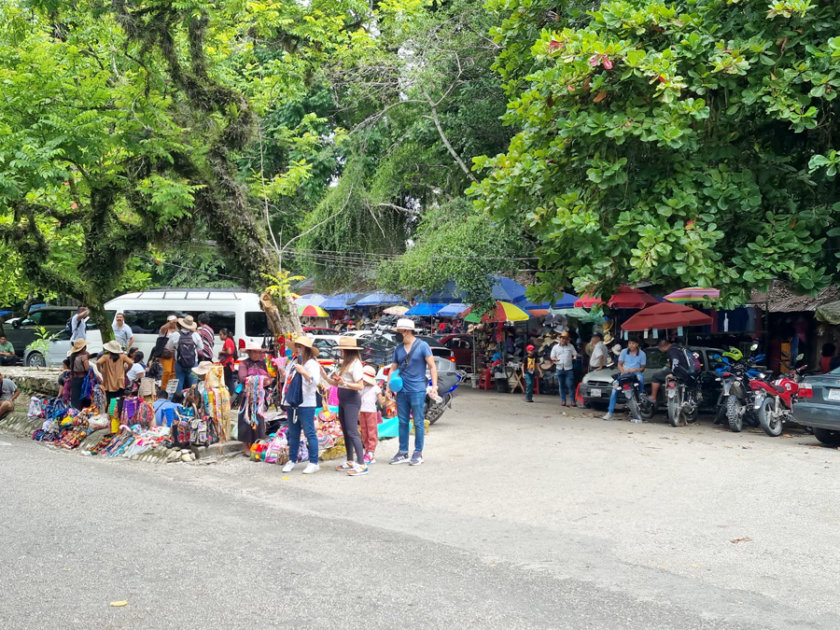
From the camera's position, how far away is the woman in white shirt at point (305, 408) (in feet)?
30.9

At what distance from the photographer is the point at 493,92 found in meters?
21.0

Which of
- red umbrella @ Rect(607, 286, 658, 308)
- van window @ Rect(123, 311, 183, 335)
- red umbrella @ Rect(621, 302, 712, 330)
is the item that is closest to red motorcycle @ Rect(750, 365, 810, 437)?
red umbrella @ Rect(621, 302, 712, 330)

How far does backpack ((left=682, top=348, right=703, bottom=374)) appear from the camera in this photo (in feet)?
48.0

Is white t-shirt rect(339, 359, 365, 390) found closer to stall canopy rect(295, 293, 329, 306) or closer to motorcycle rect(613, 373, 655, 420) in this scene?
motorcycle rect(613, 373, 655, 420)

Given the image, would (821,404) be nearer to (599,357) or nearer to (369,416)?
(599,357)

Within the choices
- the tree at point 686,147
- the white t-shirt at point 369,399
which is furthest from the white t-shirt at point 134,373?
the tree at point 686,147

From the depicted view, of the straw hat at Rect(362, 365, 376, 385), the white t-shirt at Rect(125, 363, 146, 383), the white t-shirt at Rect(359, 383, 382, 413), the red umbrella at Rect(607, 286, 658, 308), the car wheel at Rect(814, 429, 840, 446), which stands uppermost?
the red umbrella at Rect(607, 286, 658, 308)

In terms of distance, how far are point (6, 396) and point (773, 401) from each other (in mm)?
13837

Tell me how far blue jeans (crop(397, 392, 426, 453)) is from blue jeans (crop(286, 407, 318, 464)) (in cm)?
117

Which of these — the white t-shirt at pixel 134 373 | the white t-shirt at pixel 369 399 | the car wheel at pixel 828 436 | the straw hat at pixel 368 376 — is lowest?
the car wheel at pixel 828 436

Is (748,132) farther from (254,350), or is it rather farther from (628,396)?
(254,350)

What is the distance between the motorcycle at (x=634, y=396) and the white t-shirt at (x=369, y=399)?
6.83m

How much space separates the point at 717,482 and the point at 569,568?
13.5ft

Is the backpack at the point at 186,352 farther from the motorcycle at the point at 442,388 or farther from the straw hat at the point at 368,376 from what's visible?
the straw hat at the point at 368,376
